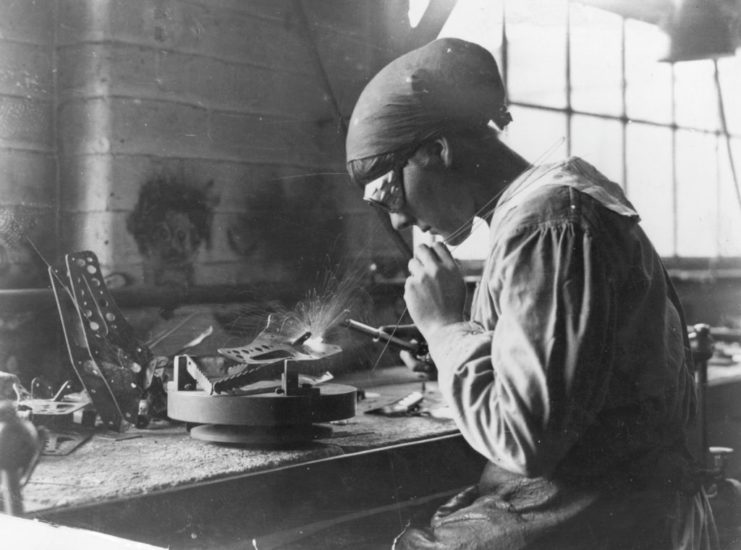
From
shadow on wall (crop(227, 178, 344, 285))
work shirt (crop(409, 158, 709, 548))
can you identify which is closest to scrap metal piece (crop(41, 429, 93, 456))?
shadow on wall (crop(227, 178, 344, 285))

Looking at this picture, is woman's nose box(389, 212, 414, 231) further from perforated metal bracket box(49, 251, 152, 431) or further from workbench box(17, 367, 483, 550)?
perforated metal bracket box(49, 251, 152, 431)

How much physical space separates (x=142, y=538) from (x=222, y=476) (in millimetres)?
185

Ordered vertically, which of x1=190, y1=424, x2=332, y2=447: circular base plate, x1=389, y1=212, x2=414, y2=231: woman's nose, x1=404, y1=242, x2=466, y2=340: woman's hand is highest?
x1=389, y1=212, x2=414, y2=231: woman's nose

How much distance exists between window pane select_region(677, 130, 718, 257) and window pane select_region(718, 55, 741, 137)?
9 centimetres

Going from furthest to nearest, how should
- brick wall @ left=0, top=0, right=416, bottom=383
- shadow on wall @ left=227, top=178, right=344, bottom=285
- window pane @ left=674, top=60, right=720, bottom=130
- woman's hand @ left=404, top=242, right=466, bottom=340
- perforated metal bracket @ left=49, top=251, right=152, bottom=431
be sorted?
shadow on wall @ left=227, top=178, right=344, bottom=285, brick wall @ left=0, top=0, right=416, bottom=383, perforated metal bracket @ left=49, top=251, right=152, bottom=431, window pane @ left=674, top=60, right=720, bottom=130, woman's hand @ left=404, top=242, right=466, bottom=340

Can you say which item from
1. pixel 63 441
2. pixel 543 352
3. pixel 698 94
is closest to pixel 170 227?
pixel 63 441

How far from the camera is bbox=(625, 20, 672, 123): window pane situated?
1611 mm

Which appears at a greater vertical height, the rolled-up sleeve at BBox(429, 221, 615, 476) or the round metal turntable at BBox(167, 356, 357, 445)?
the rolled-up sleeve at BBox(429, 221, 615, 476)

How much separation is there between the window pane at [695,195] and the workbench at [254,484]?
2.29 feet

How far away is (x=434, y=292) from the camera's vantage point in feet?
3.64

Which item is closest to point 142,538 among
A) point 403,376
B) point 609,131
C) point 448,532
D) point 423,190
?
point 448,532

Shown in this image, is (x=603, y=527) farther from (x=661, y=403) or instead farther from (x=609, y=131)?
(x=609, y=131)

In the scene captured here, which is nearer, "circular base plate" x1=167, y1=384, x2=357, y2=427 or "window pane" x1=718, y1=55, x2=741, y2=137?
"window pane" x1=718, y1=55, x2=741, y2=137

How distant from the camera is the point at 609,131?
5.44ft
